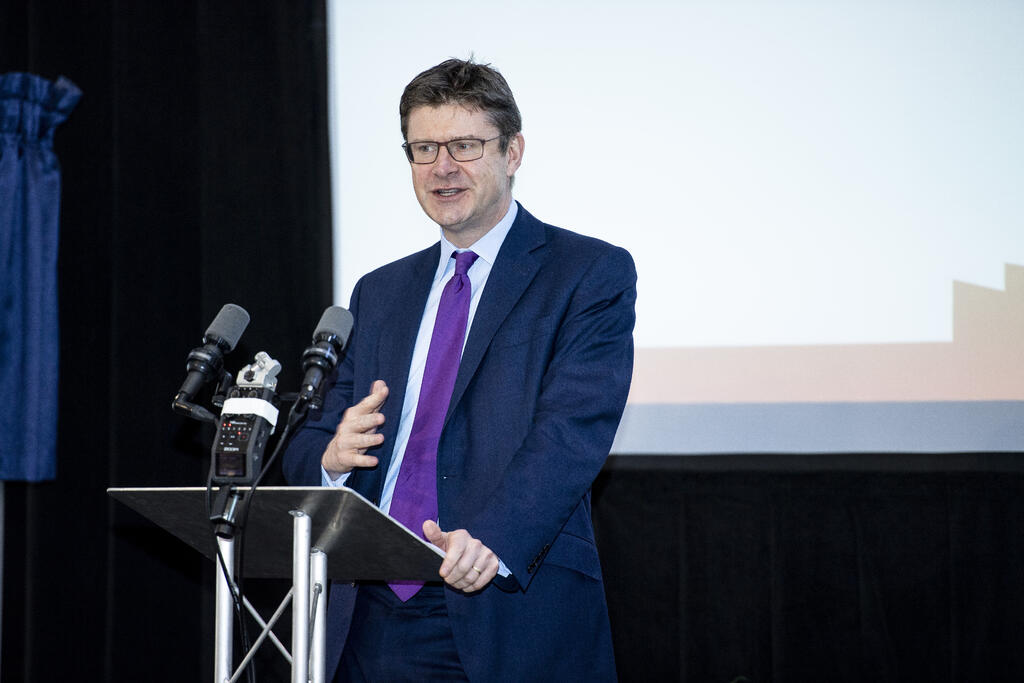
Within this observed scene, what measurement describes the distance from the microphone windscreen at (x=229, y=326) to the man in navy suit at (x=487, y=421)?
0.76ft

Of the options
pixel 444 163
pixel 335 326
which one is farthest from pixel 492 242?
pixel 335 326

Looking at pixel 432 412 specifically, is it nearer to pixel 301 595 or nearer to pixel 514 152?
pixel 301 595

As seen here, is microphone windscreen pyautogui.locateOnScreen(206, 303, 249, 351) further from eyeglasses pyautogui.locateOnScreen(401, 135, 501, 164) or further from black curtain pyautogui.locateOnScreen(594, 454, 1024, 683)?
black curtain pyautogui.locateOnScreen(594, 454, 1024, 683)

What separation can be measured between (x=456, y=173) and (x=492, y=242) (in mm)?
165

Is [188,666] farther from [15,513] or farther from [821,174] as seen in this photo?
[821,174]

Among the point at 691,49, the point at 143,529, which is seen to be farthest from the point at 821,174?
the point at 143,529

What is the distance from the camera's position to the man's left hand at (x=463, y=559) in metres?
1.55

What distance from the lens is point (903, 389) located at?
11.1 ft

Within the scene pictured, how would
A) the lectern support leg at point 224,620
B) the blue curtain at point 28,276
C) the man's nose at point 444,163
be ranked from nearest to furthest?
the lectern support leg at point 224,620 → the man's nose at point 444,163 → the blue curtain at point 28,276

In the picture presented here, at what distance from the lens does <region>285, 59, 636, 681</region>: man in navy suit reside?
178cm

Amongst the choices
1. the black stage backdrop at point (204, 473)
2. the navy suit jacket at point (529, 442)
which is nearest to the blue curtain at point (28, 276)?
the black stage backdrop at point (204, 473)

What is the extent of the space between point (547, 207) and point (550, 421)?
201 cm

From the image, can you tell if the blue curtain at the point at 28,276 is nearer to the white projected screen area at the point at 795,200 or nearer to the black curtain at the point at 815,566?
the white projected screen area at the point at 795,200

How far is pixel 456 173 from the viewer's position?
214 centimetres
